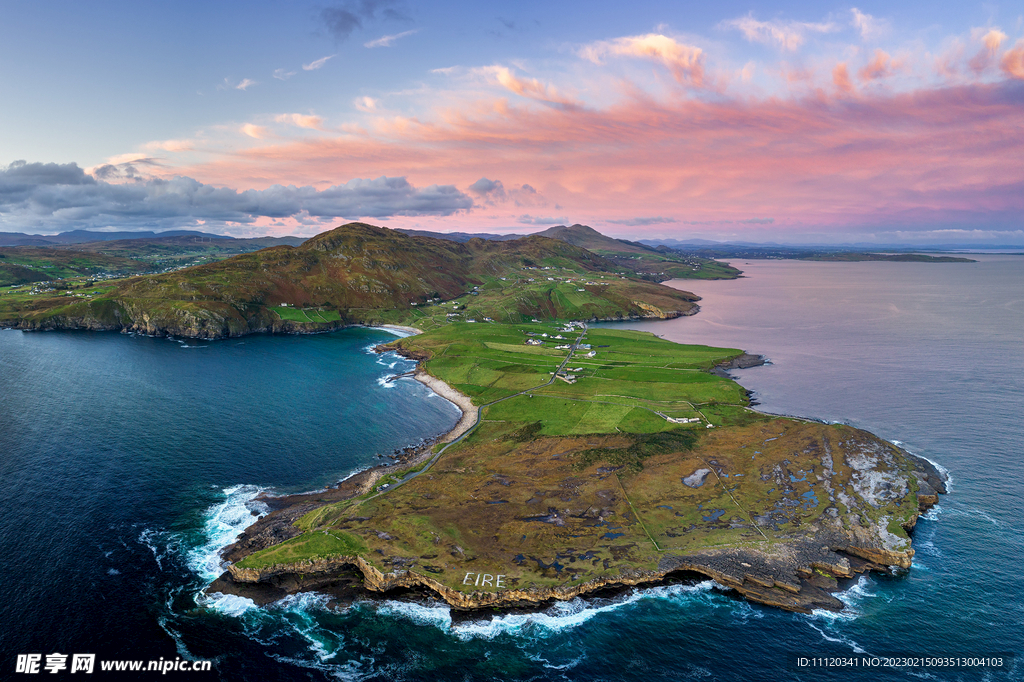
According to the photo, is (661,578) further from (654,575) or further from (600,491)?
(600,491)

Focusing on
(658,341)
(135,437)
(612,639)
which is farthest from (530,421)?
(658,341)

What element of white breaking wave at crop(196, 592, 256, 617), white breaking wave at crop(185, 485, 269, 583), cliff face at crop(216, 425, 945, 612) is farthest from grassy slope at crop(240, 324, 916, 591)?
white breaking wave at crop(185, 485, 269, 583)

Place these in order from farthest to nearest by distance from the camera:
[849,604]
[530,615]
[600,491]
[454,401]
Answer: [454,401] → [600,491] → [849,604] → [530,615]

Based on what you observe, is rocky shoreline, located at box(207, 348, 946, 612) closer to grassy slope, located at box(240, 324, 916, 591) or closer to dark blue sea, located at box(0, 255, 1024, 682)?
grassy slope, located at box(240, 324, 916, 591)

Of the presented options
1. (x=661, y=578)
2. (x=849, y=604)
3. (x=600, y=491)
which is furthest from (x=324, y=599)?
(x=849, y=604)

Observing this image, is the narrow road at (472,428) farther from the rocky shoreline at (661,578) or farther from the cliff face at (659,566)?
the rocky shoreline at (661,578)
